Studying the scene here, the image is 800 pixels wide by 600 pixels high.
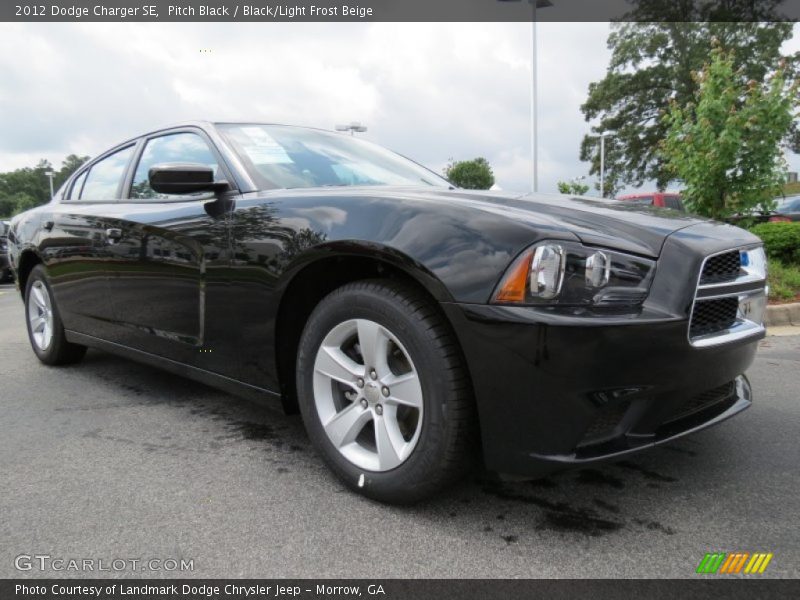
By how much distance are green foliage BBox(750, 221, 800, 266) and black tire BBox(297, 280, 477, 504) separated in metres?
7.58

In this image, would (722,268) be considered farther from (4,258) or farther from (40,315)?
(4,258)

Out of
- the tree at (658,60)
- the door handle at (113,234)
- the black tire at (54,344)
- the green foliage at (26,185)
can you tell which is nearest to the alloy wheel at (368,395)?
the door handle at (113,234)

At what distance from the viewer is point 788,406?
3.15m

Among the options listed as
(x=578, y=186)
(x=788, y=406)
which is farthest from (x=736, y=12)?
(x=788, y=406)

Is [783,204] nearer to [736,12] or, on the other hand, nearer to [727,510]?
[727,510]

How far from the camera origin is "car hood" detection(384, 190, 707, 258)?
1.84m

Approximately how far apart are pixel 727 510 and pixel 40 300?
4241 millimetres

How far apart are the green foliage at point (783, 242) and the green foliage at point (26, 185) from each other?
261ft

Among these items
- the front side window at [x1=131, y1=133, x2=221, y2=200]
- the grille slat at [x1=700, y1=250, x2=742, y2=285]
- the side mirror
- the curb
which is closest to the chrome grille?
the grille slat at [x1=700, y1=250, x2=742, y2=285]

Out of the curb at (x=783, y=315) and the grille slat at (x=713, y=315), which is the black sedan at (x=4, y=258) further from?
the grille slat at (x=713, y=315)

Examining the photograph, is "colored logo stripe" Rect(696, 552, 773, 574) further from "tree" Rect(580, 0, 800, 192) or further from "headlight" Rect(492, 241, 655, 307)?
"tree" Rect(580, 0, 800, 192)

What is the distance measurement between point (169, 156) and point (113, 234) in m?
0.51

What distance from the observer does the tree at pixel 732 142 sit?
25.1ft
